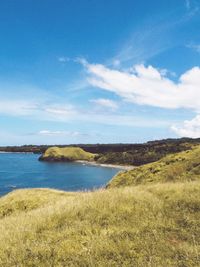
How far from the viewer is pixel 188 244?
817 cm

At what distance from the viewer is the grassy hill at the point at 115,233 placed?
25.0ft

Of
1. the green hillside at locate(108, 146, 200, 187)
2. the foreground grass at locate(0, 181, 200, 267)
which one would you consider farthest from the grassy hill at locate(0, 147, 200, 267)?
the green hillside at locate(108, 146, 200, 187)

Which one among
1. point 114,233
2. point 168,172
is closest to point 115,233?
point 114,233

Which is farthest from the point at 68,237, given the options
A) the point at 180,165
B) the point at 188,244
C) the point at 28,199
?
the point at 180,165

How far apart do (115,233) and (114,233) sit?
1.3 inches

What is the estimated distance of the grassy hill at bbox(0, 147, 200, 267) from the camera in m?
7.63

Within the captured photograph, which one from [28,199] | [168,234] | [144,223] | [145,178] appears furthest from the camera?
[145,178]

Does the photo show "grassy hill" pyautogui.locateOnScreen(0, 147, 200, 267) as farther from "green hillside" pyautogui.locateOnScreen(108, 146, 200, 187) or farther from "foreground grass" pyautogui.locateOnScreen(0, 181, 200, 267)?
"green hillside" pyautogui.locateOnScreen(108, 146, 200, 187)

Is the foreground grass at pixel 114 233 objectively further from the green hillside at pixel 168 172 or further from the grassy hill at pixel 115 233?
the green hillside at pixel 168 172

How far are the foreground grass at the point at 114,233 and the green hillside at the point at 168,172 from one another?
1641 centimetres

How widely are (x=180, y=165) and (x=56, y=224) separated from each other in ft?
82.0

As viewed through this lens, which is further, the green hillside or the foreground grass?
the green hillside

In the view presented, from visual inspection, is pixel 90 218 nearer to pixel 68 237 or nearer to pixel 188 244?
pixel 68 237

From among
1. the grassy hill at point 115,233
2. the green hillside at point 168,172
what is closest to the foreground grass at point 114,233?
the grassy hill at point 115,233
